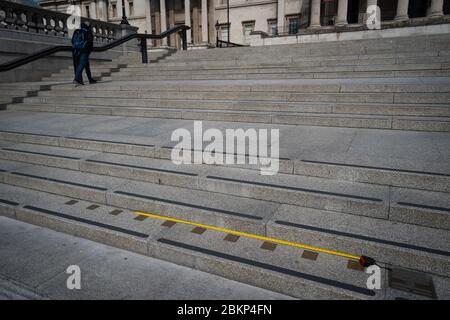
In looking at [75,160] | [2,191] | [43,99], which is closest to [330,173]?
[75,160]

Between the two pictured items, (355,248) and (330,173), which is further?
(330,173)

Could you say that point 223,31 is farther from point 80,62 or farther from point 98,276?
point 98,276

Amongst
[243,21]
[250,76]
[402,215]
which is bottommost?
[402,215]

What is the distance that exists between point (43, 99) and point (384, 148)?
10389 millimetres

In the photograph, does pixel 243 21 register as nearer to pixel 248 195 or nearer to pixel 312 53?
pixel 312 53

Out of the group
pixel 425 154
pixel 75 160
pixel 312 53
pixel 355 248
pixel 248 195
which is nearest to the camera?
pixel 355 248

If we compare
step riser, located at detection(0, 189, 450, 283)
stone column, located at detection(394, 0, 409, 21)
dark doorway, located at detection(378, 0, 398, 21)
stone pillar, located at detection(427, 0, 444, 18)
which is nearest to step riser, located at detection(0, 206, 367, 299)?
step riser, located at detection(0, 189, 450, 283)

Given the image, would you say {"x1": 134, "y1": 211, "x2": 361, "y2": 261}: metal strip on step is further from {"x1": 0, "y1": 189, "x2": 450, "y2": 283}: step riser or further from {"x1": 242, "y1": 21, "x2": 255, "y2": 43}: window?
{"x1": 242, "y1": 21, "x2": 255, "y2": 43}: window

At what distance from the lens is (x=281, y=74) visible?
35.6 ft

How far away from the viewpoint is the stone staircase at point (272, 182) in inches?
122

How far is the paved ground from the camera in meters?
2.92

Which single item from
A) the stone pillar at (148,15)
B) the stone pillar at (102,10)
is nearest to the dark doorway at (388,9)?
the stone pillar at (148,15)

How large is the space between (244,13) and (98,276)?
4319 centimetres
